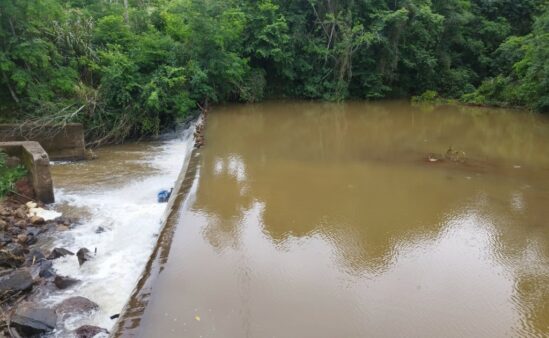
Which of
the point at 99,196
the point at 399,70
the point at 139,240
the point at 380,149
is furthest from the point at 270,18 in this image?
the point at 139,240

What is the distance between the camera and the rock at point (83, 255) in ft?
21.7

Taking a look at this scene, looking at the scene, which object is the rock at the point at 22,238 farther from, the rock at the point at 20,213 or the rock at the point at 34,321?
the rock at the point at 34,321

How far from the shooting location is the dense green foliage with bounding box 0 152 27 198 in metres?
9.02

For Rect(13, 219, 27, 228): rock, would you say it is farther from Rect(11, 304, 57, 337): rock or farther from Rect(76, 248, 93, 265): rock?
Rect(11, 304, 57, 337): rock

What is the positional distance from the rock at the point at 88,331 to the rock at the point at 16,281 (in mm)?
1357

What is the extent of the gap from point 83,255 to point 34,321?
68.1 inches

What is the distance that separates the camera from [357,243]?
660 cm

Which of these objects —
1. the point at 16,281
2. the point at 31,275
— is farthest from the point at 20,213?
the point at 16,281

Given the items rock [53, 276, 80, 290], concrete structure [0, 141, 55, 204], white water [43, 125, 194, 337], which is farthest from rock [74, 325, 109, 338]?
concrete structure [0, 141, 55, 204]

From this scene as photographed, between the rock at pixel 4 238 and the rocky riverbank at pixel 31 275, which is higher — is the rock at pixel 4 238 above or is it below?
above

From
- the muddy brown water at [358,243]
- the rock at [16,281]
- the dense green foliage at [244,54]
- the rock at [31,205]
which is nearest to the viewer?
the muddy brown water at [358,243]

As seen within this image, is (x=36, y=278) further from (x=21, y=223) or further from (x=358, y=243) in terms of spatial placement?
(x=358, y=243)

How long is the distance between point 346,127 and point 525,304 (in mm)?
10189

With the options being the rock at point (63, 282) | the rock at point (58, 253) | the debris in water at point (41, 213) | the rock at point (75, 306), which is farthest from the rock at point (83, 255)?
the debris in water at point (41, 213)
